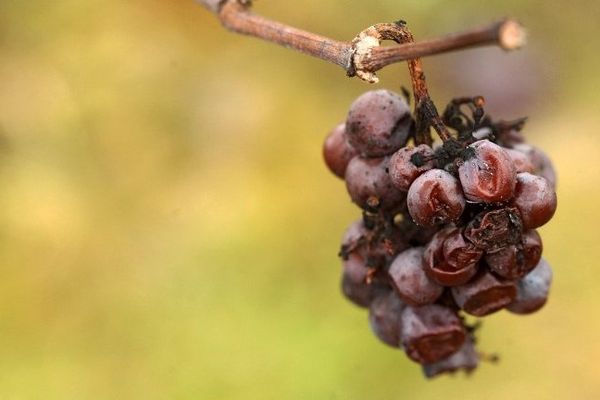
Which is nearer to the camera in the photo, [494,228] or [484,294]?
[494,228]

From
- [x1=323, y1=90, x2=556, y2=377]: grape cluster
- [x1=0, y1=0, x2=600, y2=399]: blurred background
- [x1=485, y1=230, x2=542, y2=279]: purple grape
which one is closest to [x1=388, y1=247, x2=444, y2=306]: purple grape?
[x1=323, y1=90, x2=556, y2=377]: grape cluster

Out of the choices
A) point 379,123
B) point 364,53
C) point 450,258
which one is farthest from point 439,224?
point 364,53

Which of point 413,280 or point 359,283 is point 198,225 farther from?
point 413,280

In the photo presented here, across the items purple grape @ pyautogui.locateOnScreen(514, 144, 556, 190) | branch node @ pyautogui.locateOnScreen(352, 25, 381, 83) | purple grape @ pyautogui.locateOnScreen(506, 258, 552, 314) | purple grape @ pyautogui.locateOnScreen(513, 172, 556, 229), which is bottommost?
purple grape @ pyautogui.locateOnScreen(506, 258, 552, 314)

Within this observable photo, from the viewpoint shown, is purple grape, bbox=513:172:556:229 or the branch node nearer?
the branch node

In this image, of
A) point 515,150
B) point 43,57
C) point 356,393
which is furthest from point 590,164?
point 43,57

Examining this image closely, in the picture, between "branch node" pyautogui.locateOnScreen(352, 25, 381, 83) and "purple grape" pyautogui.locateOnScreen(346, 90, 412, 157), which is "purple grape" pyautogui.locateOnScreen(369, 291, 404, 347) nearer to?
"purple grape" pyautogui.locateOnScreen(346, 90, 412, 157)

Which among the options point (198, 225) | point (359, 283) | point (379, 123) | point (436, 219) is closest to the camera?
point (436, 219)
